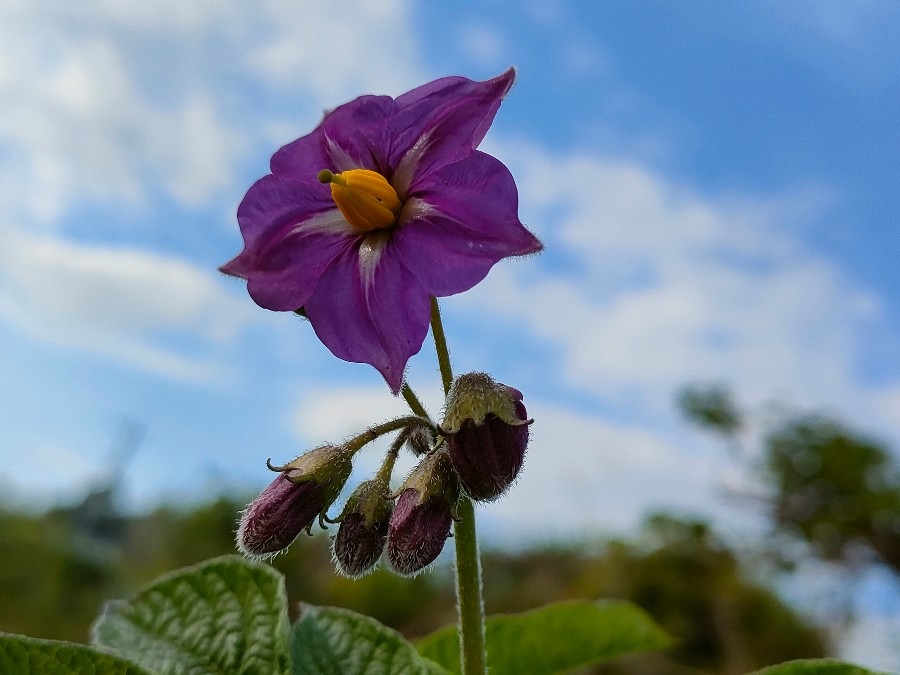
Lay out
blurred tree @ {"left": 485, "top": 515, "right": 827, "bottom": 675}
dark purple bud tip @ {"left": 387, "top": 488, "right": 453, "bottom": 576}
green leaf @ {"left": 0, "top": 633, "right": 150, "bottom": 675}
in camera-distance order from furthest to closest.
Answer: blurred tree @ {"left": 485, "top": 515, "right": 827, "bottom": 675} → dark purple bud tip @ {"left": 387, "top": 488, "right": 453, "bottom": 576} → green leaf @ {"left": 0, "top": 633, "right": 150, "bottom": 675}

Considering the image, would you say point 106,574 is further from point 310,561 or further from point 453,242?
point 453,242

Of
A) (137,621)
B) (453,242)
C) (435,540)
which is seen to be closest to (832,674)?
(435,540)

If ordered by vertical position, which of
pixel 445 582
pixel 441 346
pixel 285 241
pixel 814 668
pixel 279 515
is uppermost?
pixel 445 582

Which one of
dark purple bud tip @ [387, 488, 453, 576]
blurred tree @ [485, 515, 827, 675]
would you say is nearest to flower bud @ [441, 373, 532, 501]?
dark purple bud tip @ [387, 488, 453, 576]

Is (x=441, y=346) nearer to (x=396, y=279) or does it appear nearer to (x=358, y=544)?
(x=396, y=279)

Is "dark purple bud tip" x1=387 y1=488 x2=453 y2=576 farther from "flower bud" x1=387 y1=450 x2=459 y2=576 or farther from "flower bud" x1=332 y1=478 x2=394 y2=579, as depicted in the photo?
"flower bud" x1=332 y1=478 x2=394 y2=579

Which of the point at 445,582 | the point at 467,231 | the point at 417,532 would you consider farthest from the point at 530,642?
the point at 445,582

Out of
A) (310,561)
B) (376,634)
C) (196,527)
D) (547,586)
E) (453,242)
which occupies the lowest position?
(376,634)
